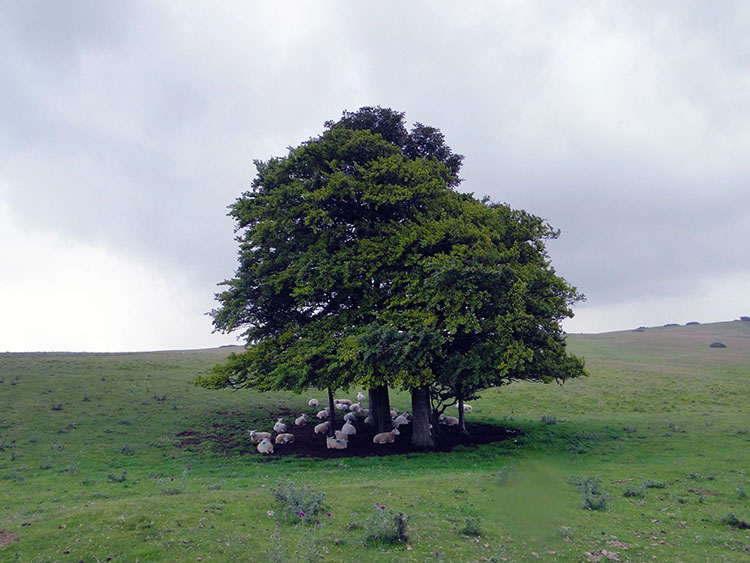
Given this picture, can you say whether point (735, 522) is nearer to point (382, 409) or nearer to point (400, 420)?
point (382, 409)

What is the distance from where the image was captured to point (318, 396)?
4112cm

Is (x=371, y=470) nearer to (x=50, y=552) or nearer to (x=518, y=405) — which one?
(x=50, y=552)

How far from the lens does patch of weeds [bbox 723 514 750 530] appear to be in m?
11.7

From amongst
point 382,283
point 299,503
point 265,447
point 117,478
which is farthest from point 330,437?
point 299,503

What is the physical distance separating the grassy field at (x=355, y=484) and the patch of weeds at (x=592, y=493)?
7 centimetres

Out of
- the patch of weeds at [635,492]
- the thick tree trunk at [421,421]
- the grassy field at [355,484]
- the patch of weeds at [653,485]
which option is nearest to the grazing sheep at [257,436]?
the grassy field at [355,484]

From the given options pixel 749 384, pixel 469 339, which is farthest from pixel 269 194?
pixel 749 384

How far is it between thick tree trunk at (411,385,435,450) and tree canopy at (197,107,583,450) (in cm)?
63

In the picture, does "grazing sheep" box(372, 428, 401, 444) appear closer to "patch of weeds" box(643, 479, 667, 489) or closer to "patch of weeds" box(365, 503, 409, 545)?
"patch of weeds" box(643, 479, 667, 489)

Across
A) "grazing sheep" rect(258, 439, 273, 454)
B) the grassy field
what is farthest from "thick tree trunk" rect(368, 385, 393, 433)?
"grazing sheep" rect(258, 439, 273, 454)

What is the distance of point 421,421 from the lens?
24766 millimetres

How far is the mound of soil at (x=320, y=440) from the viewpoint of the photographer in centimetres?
2325

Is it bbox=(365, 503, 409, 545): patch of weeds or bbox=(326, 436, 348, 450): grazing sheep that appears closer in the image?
bbox=(365, 503, 409, 545): patch of weeds

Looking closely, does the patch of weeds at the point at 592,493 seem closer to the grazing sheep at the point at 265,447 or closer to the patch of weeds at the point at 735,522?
the patch of weeds at the point at 735,522
